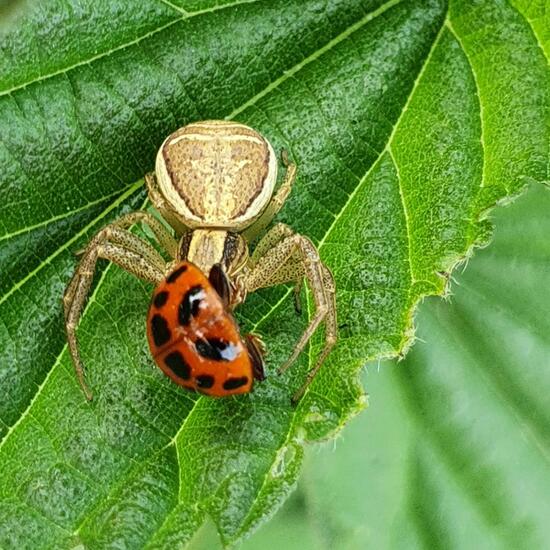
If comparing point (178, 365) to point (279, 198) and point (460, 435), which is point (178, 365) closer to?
point (279, 198)

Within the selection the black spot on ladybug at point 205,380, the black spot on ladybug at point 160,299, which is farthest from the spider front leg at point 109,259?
the black spot on ladybug at point 205,380

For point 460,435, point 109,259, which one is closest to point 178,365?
point 109,259

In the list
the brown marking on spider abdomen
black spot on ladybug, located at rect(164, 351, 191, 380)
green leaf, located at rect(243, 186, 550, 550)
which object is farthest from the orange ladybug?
green leaf, located at rect(243, 186, 550, 550)

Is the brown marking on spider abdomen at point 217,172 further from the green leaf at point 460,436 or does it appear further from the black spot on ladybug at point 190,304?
the green leaf at point 460,436

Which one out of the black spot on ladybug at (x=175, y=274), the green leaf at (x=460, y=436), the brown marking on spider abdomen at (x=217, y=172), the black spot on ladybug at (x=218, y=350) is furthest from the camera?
the green leaf at (x=460, y=436)

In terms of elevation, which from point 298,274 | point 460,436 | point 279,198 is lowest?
point 460,436

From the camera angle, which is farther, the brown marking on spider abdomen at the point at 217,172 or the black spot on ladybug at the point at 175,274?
the brown marking on spider abdomen at the point at 217,172

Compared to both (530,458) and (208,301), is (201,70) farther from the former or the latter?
(530,458)
